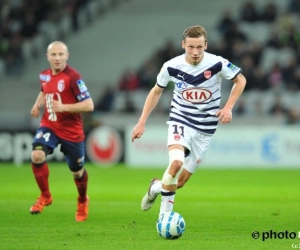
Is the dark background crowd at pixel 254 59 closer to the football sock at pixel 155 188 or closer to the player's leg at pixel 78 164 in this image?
the player's leg at pixel 78 164

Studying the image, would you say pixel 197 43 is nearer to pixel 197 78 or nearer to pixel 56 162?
pixel 197 78

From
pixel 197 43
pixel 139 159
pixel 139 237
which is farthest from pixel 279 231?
pixel 139 159

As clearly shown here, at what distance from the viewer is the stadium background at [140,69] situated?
69.8 feet

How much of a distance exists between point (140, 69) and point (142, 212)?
15478mm

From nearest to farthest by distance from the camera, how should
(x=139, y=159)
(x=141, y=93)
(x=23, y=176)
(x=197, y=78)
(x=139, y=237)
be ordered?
(x=139, y=237), (x=197, y=78), (x=23, y=176), (x=139, y=159), (x=141, y=93)

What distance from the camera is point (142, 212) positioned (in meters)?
11.3

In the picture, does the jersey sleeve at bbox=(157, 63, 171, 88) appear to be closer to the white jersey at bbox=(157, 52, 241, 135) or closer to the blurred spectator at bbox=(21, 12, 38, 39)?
the white jersey at bbox=(157, 52, 241, 135)

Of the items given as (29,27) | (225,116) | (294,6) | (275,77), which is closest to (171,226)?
(225,116)

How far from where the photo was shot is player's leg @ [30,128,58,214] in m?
10.2

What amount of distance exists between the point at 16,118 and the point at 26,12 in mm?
4830

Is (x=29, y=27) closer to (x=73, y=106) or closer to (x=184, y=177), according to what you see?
(x=73, y=106)

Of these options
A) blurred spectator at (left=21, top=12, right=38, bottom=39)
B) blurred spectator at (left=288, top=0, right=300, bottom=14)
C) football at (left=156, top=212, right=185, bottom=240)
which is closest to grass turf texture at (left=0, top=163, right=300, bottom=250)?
football at (left=156, top=212, right=185, bottom=240)

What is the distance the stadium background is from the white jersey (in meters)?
11.9

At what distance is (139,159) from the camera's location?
21656 millimetres
